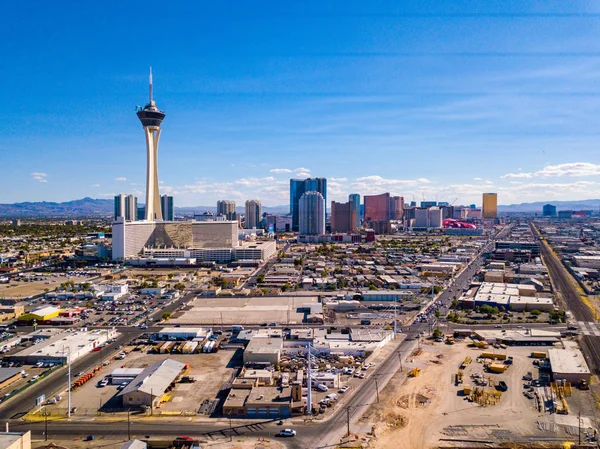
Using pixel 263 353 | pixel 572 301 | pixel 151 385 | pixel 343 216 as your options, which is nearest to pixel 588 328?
pixel 572 301

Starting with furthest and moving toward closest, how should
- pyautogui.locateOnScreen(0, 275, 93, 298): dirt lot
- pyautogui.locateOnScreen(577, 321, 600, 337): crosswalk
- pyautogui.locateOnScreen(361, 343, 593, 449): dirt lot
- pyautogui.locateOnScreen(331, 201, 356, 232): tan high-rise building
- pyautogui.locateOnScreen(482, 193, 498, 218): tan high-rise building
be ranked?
pyautogui.locateOnScreen(482, 193, 498, 218): tan high-rise building → pyautogui.locateOnScreen(331, 201, 356, 232): tan high-rise building → pyautogui.locateOnScreen(0, 275, 93, 298): dirt lot → pyautogui.locateOnScreen(577, 321, 600, 337): crosswalk → pyautogui.locateOnScreen(361, 343, 593, 449): dirt lot

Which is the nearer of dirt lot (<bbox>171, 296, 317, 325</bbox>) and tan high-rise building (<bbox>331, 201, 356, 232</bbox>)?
dirt lot (<bbox>171, 296, 317, 325</bbox>)

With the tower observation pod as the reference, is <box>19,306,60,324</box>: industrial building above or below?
below

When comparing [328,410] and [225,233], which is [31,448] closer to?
[328,410]

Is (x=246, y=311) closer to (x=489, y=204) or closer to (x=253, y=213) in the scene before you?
(x=253, y=213)

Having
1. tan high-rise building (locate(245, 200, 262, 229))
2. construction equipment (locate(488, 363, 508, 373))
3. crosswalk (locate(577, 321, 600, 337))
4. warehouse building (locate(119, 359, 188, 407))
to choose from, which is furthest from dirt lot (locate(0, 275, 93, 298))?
tan high-rise building (locate(245, 200, 262, 229))

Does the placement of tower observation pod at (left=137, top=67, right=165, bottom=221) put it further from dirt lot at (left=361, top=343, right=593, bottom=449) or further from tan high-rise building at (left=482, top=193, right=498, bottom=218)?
tan high-rise building at (left=482, top=193, right=498, bottom=218)
